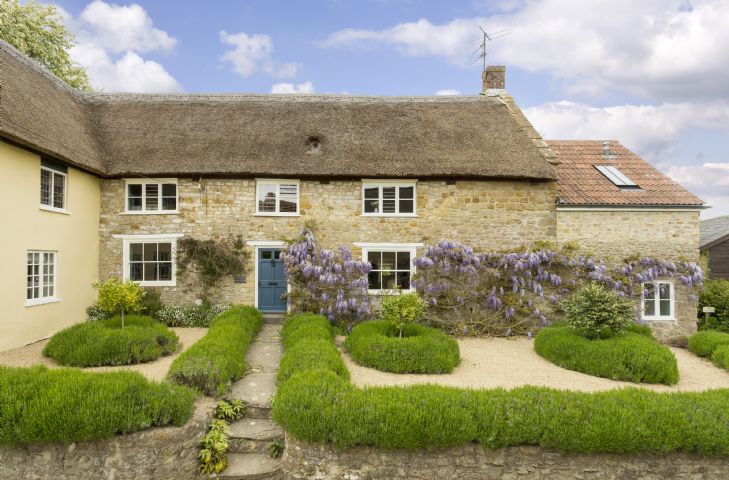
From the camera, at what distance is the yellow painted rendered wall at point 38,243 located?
30.7 feet

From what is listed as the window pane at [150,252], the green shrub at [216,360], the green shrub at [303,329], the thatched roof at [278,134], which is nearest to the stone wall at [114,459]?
the green shrub at [216,360]

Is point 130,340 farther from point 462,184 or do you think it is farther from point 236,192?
point 462,184

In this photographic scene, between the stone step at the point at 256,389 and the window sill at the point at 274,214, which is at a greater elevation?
the window sill at the point at 274,214

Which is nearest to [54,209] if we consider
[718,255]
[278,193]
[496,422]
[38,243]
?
[38,243]

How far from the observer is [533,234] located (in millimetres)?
13055

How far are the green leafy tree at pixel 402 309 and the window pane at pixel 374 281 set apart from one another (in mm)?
3011

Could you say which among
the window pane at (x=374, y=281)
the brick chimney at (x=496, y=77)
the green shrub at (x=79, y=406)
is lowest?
the green shrub at (x=79, y=406)

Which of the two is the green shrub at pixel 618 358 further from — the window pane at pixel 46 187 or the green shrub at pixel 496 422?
the window pane at pixel 46 187

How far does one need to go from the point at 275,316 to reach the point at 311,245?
2484mm

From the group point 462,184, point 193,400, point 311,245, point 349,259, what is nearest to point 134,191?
point 311,245

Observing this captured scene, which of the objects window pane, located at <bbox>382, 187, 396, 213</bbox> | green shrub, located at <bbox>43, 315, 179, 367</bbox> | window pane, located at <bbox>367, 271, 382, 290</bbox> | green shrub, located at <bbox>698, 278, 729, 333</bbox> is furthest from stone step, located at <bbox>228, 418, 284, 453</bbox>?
green shrub, located at <bbox>698, 278, 729, 333</bbox>

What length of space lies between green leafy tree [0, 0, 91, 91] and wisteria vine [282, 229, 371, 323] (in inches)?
582

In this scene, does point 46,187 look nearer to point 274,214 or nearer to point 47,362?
point 47,362

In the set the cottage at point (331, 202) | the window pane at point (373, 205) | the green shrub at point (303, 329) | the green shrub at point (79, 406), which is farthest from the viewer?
the window pane at point (373, 205)
